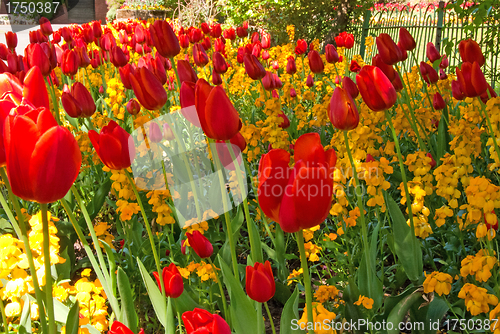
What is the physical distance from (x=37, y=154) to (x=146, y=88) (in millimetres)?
837

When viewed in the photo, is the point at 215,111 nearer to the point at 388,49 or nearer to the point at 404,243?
the point at 404,243

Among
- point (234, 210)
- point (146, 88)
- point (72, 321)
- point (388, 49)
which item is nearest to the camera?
point (72, 321)

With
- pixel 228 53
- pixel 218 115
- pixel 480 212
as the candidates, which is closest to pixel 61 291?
pixel 218 115

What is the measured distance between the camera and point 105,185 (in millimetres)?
2318

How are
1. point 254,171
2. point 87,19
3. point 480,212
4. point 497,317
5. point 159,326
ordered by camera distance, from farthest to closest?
point 87,19 < point 254,171 < point 159,326 < point 480,212 < point 497,317

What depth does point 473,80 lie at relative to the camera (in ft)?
5.33

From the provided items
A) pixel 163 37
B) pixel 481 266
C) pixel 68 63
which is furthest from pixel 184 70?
pixel 68 63

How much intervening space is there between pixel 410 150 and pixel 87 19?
27741 mm

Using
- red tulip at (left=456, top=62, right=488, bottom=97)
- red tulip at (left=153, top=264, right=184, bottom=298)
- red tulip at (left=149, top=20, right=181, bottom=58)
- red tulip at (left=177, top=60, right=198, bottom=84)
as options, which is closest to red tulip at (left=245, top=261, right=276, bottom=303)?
red tulip at (left=153, top=264, right=184, bottom=298)

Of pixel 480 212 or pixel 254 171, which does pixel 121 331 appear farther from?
pixel 254 171

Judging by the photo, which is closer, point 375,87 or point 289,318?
point 289,318

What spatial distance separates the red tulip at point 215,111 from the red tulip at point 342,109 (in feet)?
1.31

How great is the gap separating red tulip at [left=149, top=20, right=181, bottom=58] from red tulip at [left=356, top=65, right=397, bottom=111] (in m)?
0.75

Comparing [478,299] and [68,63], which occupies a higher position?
[68,63]
